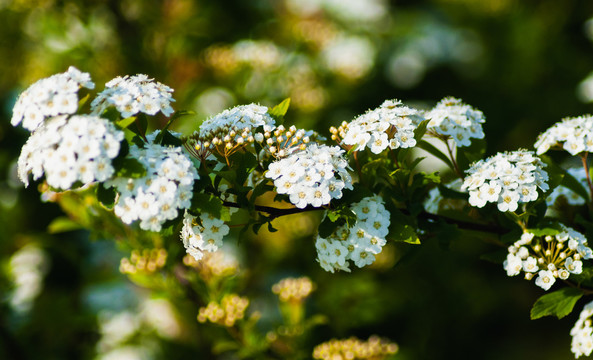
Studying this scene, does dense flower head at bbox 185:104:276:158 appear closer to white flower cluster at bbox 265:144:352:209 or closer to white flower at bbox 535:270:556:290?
white flower cluster at bbox 265:144:352:209

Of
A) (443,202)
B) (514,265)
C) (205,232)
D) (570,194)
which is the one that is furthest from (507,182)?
(205,232)

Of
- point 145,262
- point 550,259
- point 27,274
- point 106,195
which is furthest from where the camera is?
point 27,274

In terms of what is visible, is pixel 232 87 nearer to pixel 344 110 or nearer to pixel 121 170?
pixel 344 110

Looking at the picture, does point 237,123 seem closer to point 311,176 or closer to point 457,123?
point 311,176

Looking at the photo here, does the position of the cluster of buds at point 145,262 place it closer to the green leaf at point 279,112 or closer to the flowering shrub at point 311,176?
the flowering shrub at point 311,176

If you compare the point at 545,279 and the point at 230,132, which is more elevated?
the point at 230,132

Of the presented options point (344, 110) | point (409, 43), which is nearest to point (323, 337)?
point (344, 110)
